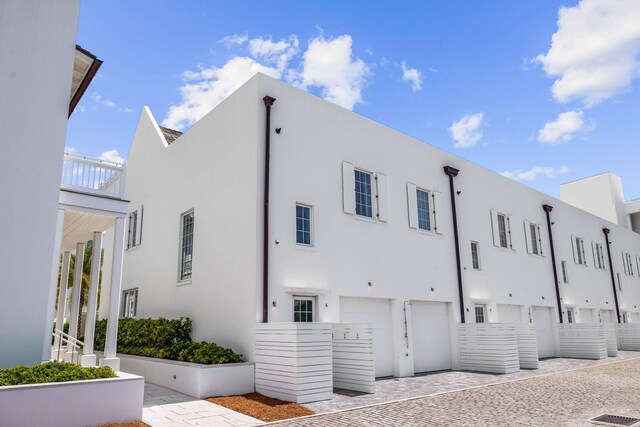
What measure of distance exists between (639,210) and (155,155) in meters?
36.6

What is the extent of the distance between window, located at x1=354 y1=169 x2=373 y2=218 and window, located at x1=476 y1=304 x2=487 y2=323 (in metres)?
6.42

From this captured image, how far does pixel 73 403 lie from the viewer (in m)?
6.73

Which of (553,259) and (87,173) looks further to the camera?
(553,259)

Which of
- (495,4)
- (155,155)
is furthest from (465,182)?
(155,155)

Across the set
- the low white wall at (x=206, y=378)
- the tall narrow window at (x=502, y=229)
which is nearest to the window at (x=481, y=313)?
the tall narrow window at (x=502, y=229)

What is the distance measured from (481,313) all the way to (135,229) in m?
13.7

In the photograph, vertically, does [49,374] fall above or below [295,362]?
above

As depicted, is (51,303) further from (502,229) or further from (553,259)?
(553,259)

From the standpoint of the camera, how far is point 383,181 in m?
13.8

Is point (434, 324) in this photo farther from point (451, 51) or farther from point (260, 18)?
point (260, 18)

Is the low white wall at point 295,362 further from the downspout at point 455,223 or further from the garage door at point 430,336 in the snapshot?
the downspout at point 455,223

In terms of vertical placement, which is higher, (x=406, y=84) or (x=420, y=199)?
(x=406, y=84)

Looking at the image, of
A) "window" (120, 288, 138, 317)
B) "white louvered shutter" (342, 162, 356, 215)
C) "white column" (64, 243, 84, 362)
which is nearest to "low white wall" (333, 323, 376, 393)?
"white louvered shutter" (342, 162, 356, 215)

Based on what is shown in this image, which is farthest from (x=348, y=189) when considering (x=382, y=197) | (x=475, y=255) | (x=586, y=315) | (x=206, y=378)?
(x=586, y=315)
